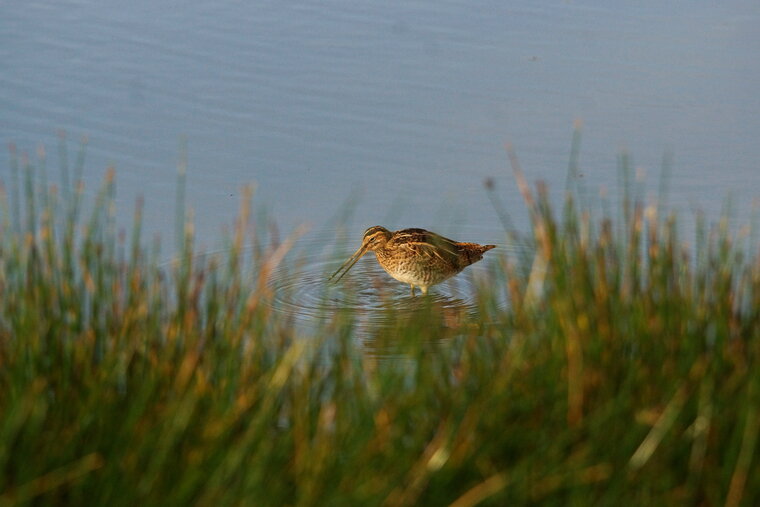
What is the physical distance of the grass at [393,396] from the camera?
322cm

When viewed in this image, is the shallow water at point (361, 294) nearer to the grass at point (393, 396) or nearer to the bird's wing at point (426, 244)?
the bird's wing at point (426, 244)

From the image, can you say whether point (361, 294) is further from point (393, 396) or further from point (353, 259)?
point (393, 396)

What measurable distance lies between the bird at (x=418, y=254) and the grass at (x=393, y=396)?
264 centimetres

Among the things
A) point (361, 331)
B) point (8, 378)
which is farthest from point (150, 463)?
point (361, 331)

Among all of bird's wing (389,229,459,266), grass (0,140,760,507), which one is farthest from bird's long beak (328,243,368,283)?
grass (0,140,760,507)

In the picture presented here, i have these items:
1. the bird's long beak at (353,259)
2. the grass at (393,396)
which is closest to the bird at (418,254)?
the bird's long beak at (353,259)

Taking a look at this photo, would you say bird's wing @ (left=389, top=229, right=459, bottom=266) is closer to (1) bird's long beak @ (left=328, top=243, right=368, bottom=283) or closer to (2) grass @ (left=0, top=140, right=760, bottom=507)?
(1) bird's long beak @ (left=328, top=243, right=368, bottom=283)

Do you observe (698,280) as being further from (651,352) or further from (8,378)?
(8,378)

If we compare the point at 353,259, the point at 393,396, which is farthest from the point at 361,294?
the point at 393,396

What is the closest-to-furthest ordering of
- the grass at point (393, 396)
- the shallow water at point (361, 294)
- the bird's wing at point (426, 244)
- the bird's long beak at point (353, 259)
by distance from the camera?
the grass at point (393, 396) < the shallow water at point (361, 294) < the bird's wing at point (426, 244) < the bird's long beak at point (353, 259)

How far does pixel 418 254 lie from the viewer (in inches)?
274

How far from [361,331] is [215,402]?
2721 millimetres

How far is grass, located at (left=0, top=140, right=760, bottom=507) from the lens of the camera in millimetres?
3221

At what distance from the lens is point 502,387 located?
136 inches
